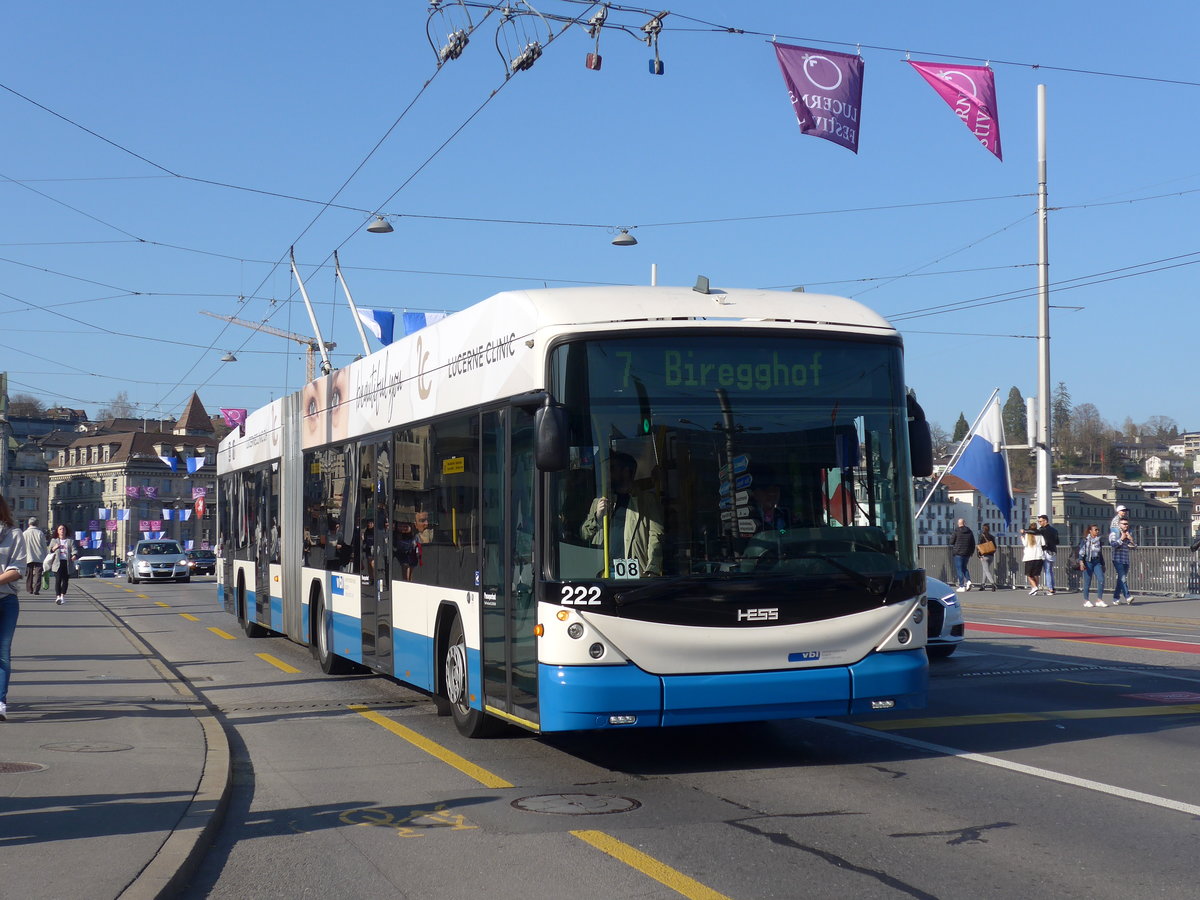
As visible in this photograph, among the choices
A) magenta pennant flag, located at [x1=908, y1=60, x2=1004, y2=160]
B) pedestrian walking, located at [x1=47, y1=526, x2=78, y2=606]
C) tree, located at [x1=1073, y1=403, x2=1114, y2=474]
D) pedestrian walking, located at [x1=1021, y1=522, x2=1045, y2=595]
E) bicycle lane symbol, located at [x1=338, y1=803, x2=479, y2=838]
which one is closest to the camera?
bicycle lane symbol, located at [x1=338, y1=803, x2=479, y2=838]

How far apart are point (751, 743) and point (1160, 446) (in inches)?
6688

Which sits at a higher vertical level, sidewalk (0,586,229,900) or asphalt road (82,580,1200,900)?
sidewalk (0,586,229,900)

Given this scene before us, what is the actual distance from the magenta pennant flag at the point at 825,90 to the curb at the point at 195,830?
10.9 m

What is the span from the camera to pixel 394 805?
8062 millimetres

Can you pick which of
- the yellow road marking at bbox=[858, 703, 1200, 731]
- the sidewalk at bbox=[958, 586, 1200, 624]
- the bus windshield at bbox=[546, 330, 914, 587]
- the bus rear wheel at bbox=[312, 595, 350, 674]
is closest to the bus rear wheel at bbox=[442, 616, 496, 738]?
the bus windshield at bbox=[546, 330, 914, 587]

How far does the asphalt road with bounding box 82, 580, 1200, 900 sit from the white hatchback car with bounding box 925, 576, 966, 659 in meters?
2.19

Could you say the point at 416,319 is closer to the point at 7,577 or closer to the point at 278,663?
the point at 278,663

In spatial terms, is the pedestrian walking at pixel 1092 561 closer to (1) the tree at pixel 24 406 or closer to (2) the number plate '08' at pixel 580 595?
(2) the number plate '08' at pixel 580 595

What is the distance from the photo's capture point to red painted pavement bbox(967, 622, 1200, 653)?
17594 mm

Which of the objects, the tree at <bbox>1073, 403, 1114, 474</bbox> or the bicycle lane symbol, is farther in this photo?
the tree at <bbox>1073, 403, 1114, 474</bbox>

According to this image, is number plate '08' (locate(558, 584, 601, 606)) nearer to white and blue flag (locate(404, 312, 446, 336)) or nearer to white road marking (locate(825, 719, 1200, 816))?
white road marking (locate(825, 719, 1200, 816))

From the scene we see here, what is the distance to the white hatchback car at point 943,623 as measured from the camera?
15.6m

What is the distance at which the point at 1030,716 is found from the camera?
1109cm

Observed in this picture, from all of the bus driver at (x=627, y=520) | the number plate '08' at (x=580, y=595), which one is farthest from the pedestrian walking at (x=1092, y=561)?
the number plate '08' at (x=580, y=595)
